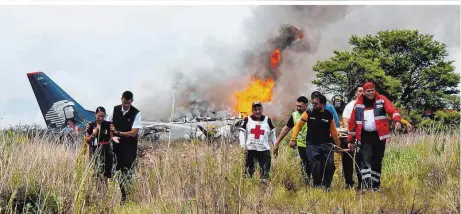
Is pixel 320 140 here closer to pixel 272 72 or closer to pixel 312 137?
pixel 312 137

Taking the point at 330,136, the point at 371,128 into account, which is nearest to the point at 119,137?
the point at 330,136

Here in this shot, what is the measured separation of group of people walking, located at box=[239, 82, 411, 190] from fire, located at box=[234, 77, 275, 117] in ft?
60.4

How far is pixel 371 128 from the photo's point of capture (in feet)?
21.6

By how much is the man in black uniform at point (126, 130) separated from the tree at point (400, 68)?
85.3 feet

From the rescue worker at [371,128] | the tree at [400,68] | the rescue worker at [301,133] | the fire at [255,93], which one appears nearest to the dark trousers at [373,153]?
the rescue worker at [371,128]

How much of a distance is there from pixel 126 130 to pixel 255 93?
85.5 feet

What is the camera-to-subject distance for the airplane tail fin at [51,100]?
73.4ft

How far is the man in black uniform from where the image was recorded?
6.92 metres

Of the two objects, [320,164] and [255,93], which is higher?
[255,93]

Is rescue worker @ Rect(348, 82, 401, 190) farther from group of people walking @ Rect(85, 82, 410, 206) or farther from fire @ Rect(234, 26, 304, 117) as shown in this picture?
fire @ Rect(234, 26, 304, 117)

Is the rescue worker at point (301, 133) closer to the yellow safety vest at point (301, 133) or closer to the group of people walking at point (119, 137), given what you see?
the yellow safety vest at point (301, 133)

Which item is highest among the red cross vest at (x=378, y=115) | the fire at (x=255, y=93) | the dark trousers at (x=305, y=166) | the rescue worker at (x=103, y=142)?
the fire at (x=255, y=93)

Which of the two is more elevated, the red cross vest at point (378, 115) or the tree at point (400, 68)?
the tree at point (400, 68)

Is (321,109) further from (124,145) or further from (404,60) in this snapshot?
(404,60)
